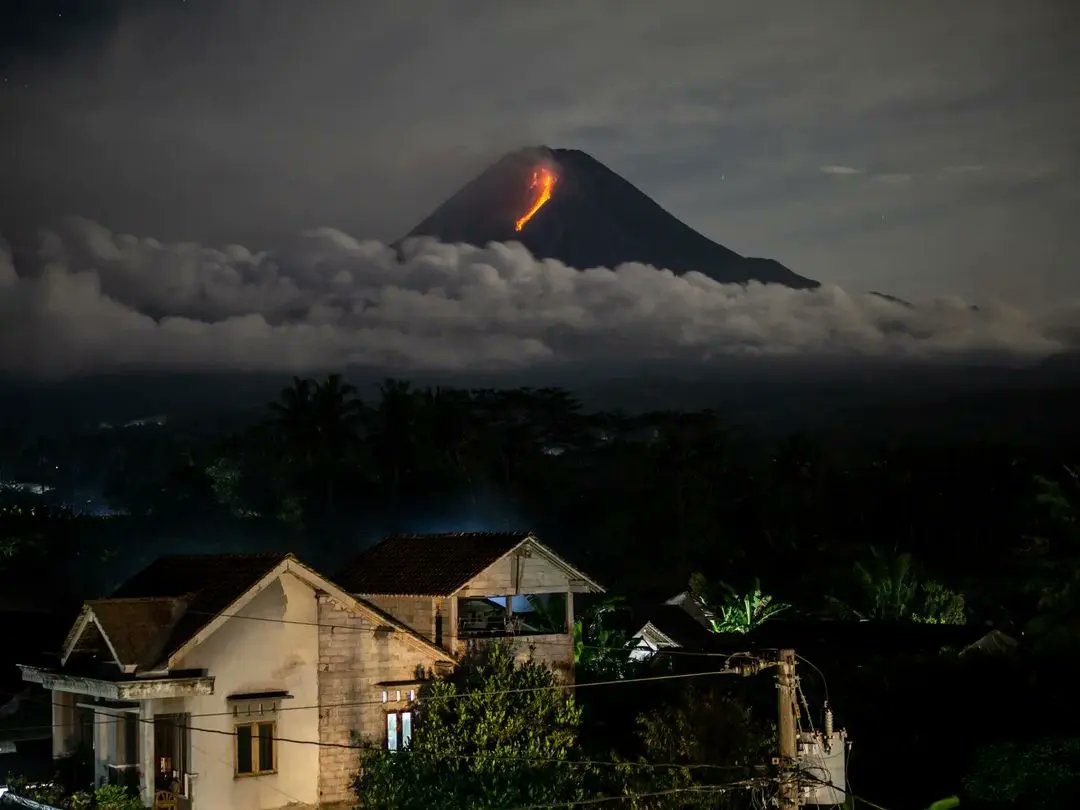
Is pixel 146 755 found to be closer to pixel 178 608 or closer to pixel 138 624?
pixel 138 624

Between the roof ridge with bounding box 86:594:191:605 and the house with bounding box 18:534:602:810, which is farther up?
the roof ridge with bounding box 86:594:191:605

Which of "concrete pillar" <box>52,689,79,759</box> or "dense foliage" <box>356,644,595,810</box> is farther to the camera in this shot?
"concrete pillar" <box>52,689,79,759</box>

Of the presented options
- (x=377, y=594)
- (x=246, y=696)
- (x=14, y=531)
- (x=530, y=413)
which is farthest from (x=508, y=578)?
(x=530, y=413)

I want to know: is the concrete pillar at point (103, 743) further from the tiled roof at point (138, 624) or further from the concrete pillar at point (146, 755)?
the tiled roof at point (138, 624)

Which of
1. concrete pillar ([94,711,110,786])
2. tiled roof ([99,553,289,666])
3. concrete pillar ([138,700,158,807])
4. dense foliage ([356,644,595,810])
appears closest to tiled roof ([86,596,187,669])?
Result: tiled roof ([99,553,289,666])

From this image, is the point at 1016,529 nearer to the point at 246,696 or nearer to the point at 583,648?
the point at 583,648

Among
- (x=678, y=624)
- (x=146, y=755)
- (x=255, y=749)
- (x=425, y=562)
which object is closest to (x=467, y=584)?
(x=425, y=562)

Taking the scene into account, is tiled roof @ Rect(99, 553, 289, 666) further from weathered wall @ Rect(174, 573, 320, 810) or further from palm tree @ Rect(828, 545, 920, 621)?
palm tree @ Rect(828, 545, 920, 621)

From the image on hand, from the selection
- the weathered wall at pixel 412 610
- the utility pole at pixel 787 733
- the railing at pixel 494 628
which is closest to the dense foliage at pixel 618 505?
the railing at pixel 494 628

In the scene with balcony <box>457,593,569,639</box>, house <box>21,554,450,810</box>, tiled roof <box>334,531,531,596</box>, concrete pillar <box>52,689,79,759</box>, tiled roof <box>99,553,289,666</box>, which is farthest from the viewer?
balcony <box>457,593,569,639</box>
